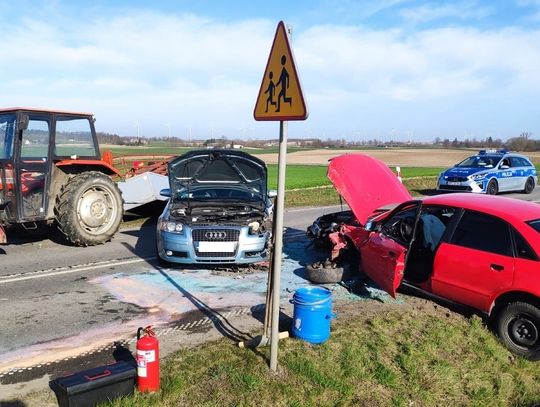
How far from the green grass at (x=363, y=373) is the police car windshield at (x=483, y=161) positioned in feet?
56.6

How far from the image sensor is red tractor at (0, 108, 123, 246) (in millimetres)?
8523

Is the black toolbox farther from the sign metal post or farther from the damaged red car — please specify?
the damaged red car

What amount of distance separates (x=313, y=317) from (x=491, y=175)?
58.2 feet

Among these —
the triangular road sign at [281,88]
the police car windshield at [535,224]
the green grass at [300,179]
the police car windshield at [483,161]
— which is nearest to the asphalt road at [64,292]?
the triangular road sign at [281,88]

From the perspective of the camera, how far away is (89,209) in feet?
31.0

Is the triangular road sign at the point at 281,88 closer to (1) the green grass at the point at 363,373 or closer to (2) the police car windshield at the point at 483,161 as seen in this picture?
(1) the green grass at the point at 363,373

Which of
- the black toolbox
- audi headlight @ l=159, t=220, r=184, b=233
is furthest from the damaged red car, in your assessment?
the black toolbox

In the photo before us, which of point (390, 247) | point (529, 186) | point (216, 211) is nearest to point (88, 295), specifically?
point (216, 211)

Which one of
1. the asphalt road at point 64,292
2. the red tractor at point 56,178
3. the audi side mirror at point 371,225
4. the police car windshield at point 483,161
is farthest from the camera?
the police car windshield at point 483,161

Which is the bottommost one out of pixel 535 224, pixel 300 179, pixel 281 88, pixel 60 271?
pixel 300 179

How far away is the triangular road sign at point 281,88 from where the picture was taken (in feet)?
12.6

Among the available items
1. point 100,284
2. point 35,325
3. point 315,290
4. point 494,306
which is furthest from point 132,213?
point 494,306

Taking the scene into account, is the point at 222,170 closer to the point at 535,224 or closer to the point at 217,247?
the point at 217,247

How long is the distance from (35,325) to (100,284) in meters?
1.60
